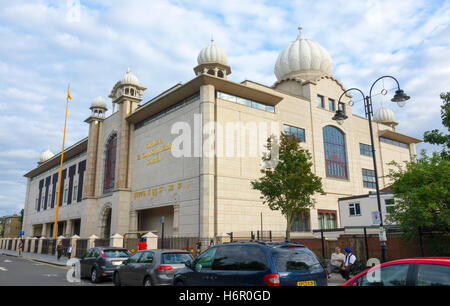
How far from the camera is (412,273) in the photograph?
4.85 metres

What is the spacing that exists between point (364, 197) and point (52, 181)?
5911 cm

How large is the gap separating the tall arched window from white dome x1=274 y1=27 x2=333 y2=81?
84.7ft

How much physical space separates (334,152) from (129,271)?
36580mm

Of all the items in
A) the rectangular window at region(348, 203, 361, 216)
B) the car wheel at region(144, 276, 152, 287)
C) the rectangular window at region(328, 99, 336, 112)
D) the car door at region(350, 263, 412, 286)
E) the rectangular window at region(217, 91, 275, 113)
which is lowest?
the car wheel at region(144, 276, 152, 287)

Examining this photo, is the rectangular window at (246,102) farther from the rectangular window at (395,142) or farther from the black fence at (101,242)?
the rectangular window at (395,142)

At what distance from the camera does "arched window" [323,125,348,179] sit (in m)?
42.8

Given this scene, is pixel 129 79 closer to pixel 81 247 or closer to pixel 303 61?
pixel 81 247

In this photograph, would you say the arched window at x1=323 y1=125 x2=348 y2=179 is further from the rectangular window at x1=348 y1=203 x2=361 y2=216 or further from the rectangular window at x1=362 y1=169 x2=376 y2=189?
the rectangular window at x1=348 y1=203 x2=361 y2=216

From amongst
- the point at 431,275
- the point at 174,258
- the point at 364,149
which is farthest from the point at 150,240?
the point at 364,149

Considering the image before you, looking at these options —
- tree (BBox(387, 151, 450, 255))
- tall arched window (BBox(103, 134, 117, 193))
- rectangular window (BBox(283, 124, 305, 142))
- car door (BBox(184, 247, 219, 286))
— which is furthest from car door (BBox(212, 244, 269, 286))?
tall arched window (BBox(103, 134, 117, 193))

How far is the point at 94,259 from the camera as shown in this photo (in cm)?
1566

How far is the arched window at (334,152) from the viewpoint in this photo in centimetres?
4281

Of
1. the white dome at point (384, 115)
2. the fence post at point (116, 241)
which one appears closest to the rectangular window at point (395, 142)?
the white dome at point (384, 115)
